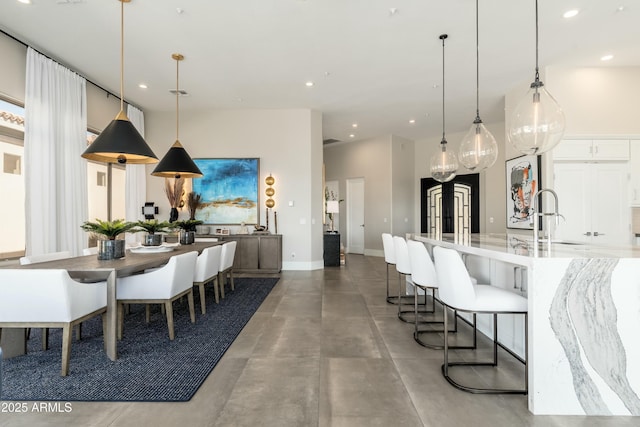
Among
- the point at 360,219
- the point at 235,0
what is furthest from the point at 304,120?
the point at 360,219

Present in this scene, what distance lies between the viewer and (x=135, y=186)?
253 inches

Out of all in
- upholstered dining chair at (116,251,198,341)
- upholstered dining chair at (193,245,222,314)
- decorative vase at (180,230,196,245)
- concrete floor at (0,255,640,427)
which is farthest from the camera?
decorative vase at (180,230,196,245)

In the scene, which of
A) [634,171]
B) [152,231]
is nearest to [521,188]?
→ [634,171]

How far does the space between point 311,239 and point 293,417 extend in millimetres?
4839

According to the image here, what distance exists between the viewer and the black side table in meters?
7.16

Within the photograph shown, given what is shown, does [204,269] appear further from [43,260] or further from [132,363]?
[43,260]

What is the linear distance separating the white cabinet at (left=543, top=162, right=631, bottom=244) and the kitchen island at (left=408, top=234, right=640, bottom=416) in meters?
3.72

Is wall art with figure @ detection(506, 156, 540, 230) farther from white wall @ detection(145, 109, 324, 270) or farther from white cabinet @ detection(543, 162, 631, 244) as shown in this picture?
white wall @ detection(145, 109, 324, 270)

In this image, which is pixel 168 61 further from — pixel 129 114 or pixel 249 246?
pixel 249 246

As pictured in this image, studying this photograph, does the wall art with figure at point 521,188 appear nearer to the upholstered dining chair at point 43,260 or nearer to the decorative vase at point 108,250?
the decorative vase at point 108,250

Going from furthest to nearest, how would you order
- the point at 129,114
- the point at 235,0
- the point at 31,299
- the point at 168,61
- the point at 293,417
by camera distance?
the point at 129,114, the point at 168,61, the point at 235,0, the point at 31,299, the point at 293,417

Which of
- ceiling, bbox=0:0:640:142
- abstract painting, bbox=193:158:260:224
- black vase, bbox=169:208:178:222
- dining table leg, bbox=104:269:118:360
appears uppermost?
ceiling, bbox=0:0:640:142

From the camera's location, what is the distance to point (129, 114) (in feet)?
20.3

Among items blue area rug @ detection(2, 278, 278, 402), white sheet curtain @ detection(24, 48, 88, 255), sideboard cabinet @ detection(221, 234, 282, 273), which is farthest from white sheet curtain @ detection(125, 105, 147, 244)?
blue area rug @ detection(2, 278, 278, 402)
